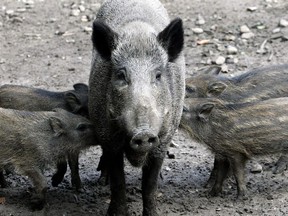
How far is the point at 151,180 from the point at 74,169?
0.89 metres

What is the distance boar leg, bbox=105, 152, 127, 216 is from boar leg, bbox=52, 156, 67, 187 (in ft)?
2.42

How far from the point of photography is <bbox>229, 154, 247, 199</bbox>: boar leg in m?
6.57

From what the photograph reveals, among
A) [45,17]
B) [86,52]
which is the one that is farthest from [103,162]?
[45,17]

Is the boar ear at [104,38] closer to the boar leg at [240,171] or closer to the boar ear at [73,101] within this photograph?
the boar ear at [73,101]

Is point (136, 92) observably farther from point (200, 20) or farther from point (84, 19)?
point (84, 19)

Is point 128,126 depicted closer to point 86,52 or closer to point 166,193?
point 166,193

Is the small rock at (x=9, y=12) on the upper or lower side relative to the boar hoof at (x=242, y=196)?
lower

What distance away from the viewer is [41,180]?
6.31 m

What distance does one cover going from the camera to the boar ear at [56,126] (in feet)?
21.6

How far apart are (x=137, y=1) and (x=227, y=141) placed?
142 cm

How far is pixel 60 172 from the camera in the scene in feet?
22.2

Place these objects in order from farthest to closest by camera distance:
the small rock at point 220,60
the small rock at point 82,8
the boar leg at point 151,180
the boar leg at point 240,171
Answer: the small rock at point 82,8
the small rock at point 220,60
the boar leg at point 240,171
the boar leg at point 151,180

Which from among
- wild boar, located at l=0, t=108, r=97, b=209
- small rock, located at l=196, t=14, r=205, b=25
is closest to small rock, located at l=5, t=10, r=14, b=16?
small rock, located at l=196, t=14, r=205, b=25

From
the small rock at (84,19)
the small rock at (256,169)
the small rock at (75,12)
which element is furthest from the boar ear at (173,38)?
the small rock at (75,12)
